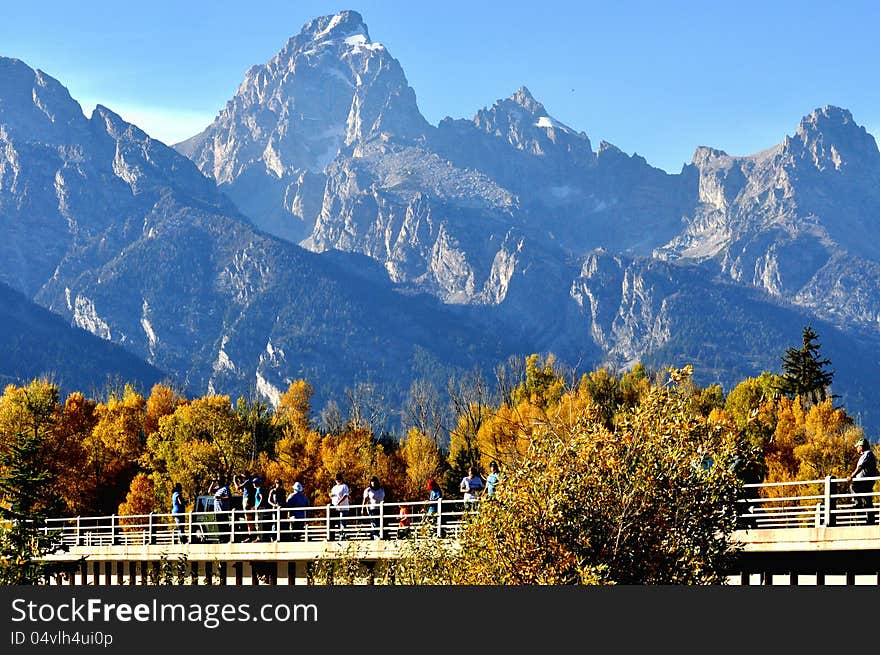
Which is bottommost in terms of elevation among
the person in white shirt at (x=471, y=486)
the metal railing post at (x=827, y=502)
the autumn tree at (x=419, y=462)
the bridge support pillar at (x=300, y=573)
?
the bridge support pillar at (x=300, y=573)

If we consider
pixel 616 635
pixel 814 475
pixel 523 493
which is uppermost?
pixel 814 475

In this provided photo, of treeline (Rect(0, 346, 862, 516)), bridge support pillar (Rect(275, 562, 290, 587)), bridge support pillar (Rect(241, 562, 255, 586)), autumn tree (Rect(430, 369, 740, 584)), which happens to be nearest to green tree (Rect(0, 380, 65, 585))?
treeline (Rect(0, 346, 862, 516))

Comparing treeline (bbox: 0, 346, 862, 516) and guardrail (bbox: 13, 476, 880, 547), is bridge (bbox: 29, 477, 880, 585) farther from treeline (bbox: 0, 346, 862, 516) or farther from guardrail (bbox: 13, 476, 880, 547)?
treeline (bbox: 0, 346, 862, 516)

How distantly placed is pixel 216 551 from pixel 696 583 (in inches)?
1007

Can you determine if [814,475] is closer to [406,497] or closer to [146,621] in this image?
[406,497]

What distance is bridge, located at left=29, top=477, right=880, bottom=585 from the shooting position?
38812 millimetres

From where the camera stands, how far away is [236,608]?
2712cm

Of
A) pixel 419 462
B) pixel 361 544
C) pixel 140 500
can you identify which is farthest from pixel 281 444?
pixel 361 544

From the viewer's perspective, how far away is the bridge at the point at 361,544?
127ft

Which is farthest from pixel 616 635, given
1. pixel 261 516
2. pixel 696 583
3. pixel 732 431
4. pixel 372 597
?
pixel 261 516

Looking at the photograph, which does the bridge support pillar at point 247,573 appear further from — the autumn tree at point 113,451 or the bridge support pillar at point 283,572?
the autumn tree at point 113,451

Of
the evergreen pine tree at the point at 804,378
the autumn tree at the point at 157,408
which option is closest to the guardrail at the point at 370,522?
the autumn tree at the point at 157,408

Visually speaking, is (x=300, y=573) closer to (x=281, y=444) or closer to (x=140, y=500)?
(x=140, y=500)

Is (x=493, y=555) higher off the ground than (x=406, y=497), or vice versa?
(x=406, y=497)
